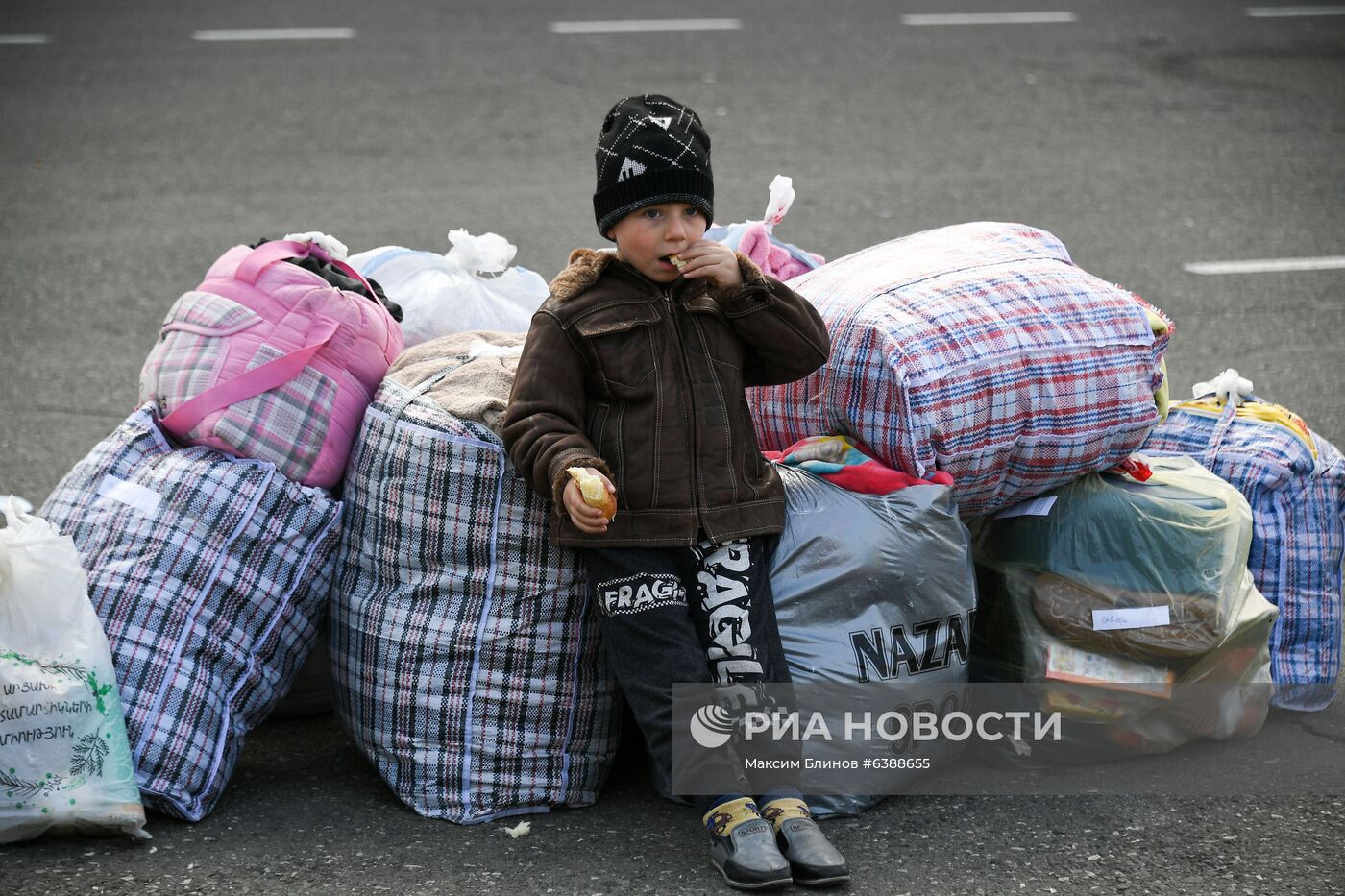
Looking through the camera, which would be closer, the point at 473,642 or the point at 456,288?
the point at 473,642

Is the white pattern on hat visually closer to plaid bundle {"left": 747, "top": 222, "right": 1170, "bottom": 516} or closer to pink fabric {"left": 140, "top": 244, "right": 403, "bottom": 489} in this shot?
plaid bundle {"left": 747, "top": 222, "right": 1170, "bottom": 516}

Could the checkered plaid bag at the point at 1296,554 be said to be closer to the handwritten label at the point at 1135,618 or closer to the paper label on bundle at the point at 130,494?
the handwritten label at the point at 1135,618

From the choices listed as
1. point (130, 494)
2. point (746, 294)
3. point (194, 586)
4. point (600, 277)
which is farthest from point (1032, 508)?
point (130, 494)

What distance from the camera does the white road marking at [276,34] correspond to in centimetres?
882

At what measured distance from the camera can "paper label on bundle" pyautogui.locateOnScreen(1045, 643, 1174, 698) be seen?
2.98 metres

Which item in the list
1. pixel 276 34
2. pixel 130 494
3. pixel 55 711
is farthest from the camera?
pixel 276 34

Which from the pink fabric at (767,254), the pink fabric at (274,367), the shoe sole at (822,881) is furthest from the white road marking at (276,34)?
the shoe sole at (822,881)

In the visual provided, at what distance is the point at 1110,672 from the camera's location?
2.98 metres

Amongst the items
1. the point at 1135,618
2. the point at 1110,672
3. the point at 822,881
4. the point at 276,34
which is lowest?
the point at 822,881

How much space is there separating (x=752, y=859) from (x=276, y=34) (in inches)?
300

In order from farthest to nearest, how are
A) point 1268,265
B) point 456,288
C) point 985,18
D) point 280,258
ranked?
point 985,18, point 1268,265, point 456,288, point 280,258

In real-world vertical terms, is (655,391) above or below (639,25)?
below

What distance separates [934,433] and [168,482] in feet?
4.94

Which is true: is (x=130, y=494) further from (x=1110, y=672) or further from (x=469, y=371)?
(x=1110, y=672)
